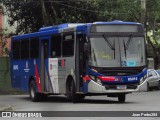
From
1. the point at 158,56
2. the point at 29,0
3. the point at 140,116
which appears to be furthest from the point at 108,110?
the point at 158,56

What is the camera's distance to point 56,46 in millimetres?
21734

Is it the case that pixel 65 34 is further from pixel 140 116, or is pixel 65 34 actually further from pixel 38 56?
pixel 140 116

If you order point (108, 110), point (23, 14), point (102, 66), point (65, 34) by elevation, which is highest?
point (23, 14)

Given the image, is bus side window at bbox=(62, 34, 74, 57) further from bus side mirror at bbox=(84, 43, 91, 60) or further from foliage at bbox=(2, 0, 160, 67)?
foliage at bbox=(2, 0, 160, 67)

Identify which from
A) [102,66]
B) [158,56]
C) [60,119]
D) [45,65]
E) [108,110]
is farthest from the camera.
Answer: [158,56]

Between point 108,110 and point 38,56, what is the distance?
7436 mm

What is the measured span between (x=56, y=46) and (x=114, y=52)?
10.7 ft

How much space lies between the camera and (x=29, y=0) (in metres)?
34.6

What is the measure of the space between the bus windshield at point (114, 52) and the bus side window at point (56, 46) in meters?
2.39

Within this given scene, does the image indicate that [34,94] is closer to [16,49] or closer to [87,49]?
[16,49]

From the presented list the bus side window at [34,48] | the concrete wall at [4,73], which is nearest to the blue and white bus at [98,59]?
the bus side window at [34,48]

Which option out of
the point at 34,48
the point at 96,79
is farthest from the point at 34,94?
the point at 96,79

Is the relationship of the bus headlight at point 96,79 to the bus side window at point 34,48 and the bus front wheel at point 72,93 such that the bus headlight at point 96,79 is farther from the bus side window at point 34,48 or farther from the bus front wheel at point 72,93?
the bus side window at point 34,48

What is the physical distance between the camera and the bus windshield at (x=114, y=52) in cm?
1942
